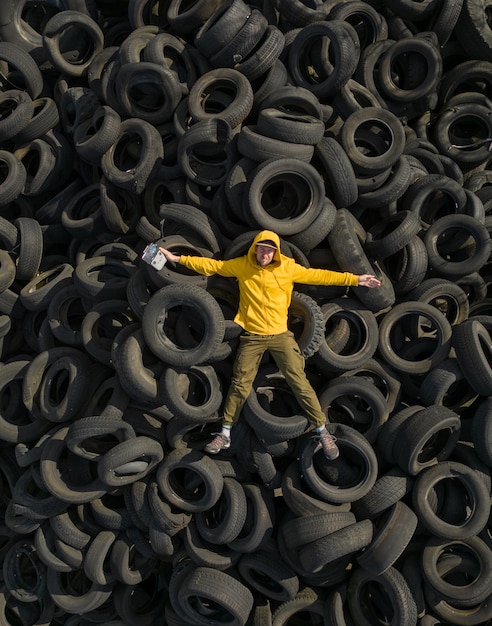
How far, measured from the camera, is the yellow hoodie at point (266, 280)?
585cm

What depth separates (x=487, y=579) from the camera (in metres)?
5.87

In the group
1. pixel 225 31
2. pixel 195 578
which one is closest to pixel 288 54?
pixel 225 31

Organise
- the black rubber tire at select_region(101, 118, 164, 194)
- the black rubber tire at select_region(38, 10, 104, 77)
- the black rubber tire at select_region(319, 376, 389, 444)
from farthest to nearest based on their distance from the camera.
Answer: the black rubber tire at select_region(38, 10, 104, 77)
the black rubber tire at select_region(101, 118, 164, 194)
the black rubber tire at select_region(319, 376, 389, 444)

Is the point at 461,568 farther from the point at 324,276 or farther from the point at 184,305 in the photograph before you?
the point at 184,305

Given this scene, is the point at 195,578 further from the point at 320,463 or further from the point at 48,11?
the point at 48,11

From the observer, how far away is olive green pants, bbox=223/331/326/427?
19.4ft

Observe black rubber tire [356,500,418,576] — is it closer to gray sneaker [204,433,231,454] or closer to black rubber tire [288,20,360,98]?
gray sneaker [204,433,231,454]

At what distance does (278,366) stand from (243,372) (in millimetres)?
474

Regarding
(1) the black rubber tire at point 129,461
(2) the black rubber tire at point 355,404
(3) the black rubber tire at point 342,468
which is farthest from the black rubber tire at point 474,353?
(1) the black rubber tire at point 129,461

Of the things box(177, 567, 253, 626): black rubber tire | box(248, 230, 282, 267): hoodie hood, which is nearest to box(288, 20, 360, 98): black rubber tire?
box(248, 230, 282, 267): hoodie hood

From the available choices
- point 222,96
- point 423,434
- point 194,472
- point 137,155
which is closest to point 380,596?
point 423,434

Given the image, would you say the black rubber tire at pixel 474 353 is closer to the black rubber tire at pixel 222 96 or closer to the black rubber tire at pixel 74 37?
the black rubber tire at pixel 222 96

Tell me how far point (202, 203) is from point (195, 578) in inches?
200

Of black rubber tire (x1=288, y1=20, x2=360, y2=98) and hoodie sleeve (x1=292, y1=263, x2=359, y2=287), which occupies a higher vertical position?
black rubber tire (x1=288, y1=20, x2=360, y2=98)
